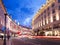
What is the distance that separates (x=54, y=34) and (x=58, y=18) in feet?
20.7

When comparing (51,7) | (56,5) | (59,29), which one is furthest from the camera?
(51,7)

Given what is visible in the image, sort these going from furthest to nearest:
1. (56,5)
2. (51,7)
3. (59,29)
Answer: (51,7) < (56,5) < (59,29)

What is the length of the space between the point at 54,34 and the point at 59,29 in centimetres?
454

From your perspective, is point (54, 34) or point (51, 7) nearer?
point (54, 34)

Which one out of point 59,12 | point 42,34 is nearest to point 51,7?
point 59,12

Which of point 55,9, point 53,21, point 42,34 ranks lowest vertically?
point 42,34

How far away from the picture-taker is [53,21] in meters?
68.3

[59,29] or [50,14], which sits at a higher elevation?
[50,14]

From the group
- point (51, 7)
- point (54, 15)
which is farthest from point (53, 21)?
point (51, 7)

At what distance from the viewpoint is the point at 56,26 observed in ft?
210

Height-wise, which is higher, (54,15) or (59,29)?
(54,15)

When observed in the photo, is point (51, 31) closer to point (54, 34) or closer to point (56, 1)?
point (54, 34)

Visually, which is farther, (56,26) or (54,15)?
(54,15)

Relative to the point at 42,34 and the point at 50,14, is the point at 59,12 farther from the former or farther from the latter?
the point at 42,34
